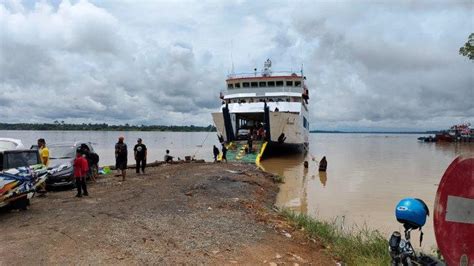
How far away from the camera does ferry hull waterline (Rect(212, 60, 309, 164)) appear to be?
27.5 m

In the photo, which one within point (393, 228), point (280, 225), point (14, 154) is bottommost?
point (393, 228)

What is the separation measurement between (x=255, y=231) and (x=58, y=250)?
3355mm

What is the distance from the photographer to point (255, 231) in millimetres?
7441

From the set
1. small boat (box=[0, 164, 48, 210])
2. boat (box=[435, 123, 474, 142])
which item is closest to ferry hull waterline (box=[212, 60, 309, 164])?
small boat (box=[0, 164, 48, 210])

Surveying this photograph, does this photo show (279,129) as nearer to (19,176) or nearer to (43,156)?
(43,156)

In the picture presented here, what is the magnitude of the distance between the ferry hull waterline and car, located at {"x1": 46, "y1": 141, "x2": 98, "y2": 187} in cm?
1160

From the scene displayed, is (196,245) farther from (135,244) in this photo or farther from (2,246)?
(2,246)

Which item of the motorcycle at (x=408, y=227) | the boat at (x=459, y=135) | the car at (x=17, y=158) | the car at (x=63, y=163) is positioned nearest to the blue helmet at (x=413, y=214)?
the motorcycle at (x=408, y=227)

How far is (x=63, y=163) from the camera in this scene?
512 inches

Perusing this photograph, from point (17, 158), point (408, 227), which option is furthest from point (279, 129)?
point (408, 227)

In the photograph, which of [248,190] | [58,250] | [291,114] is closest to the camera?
[58,250]

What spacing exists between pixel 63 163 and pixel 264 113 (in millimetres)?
16882

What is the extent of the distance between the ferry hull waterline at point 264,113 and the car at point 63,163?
11.6 m

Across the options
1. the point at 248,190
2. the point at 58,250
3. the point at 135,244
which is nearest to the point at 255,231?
the point at 135,244
